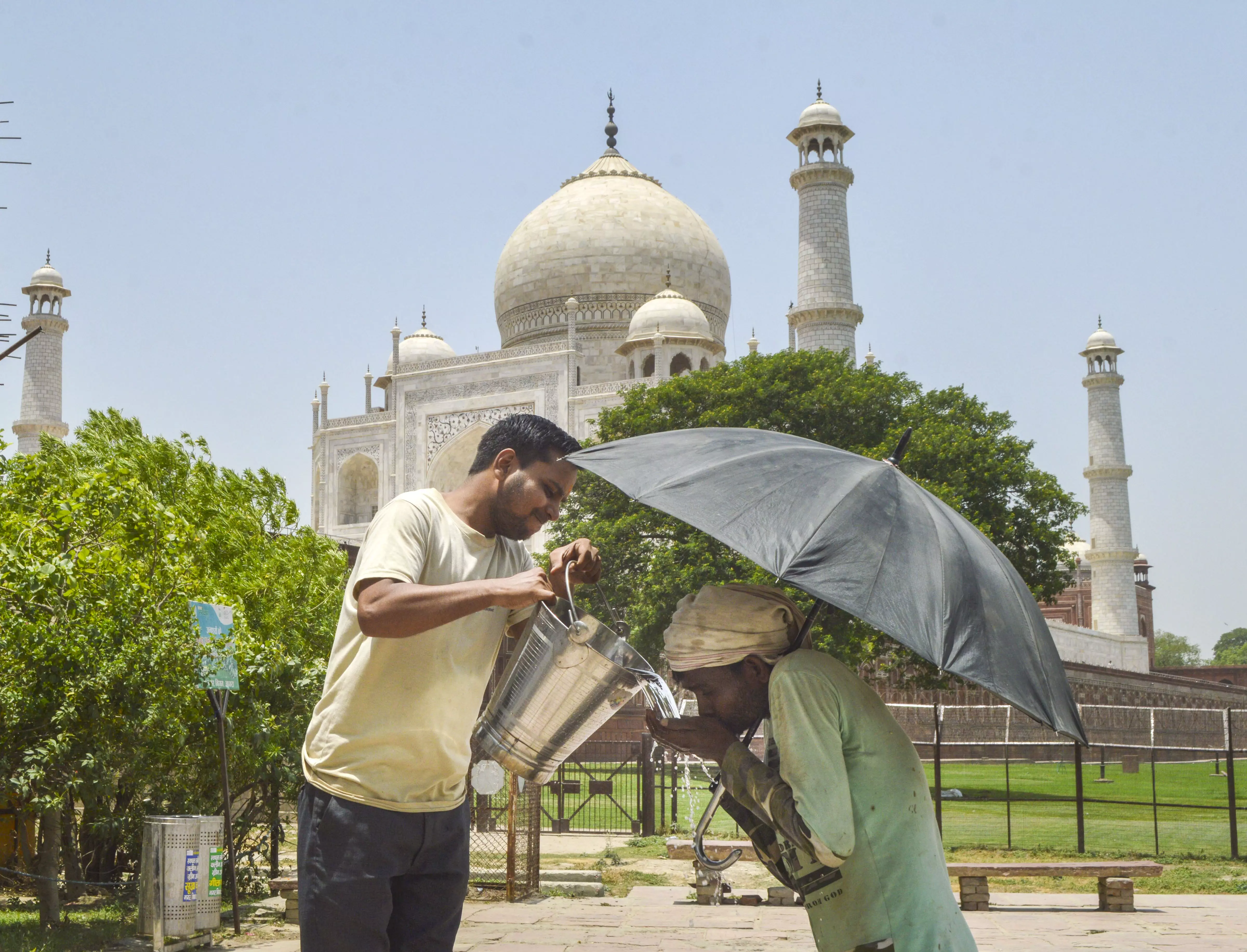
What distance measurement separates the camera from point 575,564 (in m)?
2.49

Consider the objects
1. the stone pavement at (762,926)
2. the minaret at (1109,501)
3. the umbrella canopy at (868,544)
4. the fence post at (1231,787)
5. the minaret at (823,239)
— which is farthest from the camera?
the minaret at (1109,501)

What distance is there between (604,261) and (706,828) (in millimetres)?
37972

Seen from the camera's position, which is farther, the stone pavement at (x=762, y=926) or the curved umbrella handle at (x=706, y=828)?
the stone pavement at (x=762, y=926)

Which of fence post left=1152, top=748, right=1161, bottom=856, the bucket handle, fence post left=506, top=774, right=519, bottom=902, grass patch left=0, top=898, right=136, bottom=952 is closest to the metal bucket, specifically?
the bucket handle

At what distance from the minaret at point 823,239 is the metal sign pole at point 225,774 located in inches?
983

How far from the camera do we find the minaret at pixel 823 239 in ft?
99.8

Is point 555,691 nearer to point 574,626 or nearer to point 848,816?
point 574,626

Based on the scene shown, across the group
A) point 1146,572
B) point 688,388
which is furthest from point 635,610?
point 1146,572

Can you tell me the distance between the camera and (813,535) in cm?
221

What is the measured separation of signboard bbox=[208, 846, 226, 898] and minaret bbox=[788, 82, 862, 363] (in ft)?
83.2

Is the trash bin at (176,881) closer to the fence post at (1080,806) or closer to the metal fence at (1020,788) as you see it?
the metal fence at (1020,788)

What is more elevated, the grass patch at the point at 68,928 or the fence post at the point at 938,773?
the fence post at the point at 938,773

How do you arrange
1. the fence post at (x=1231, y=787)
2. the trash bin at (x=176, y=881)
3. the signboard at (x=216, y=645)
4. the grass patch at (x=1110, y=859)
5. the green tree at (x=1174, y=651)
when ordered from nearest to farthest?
the trash bin at (x=176, y=881) < the signboard at (x=216, y=645) < the grass patch at (x=1110, y=859) < the fence post at (x=1231, y=787) < the green tree at (x=1174, y=651)

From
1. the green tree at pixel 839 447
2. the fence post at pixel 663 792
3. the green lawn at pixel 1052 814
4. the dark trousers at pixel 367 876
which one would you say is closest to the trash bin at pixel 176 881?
the green lawn at pixel 1052 814
